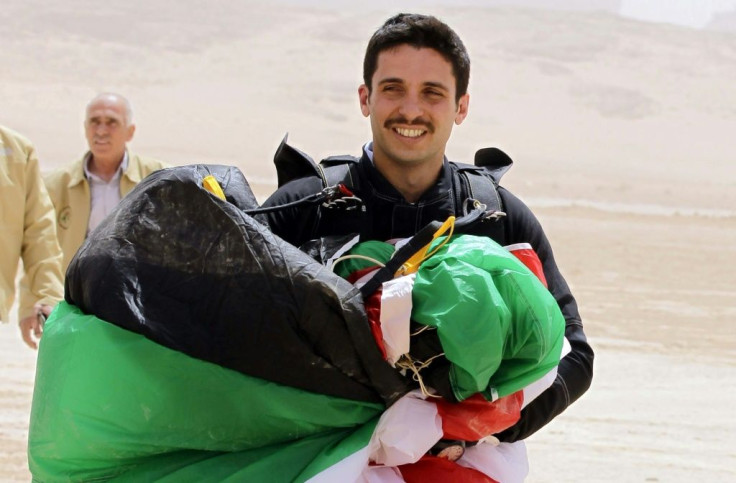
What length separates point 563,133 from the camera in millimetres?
47688

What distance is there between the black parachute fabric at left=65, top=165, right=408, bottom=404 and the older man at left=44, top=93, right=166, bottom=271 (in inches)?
169

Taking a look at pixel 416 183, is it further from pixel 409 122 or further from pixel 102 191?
pixel 102 191

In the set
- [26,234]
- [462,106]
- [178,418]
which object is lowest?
[26,234]

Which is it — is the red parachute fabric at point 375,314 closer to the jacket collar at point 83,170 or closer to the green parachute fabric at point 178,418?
the green parachute fabric at point 178,418

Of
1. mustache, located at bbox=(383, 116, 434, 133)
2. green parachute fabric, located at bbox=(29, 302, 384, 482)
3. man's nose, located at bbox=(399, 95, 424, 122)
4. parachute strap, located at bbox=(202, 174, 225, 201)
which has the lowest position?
green parachute fabric, located at bbox=(29, 302, 384, 482)

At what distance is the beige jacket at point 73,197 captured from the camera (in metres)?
6.98

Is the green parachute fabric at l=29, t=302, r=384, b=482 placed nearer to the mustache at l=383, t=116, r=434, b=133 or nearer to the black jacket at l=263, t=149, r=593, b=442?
the black jacket at l=263, t=149, r=593, b=442

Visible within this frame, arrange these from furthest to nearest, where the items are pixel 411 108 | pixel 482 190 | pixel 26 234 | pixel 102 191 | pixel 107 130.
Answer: pixel 107 130 < pixel 102 191 < pixel 26 234 < pixel 482 190 < pixel 411 108

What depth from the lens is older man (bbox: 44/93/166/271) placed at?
23.0ft

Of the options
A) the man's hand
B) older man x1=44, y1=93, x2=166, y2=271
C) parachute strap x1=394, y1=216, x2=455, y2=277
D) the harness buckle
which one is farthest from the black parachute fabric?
older man x1=44, y1=93, x2=166, y2=271

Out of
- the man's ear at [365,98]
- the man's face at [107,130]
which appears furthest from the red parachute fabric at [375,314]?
the man's face at [107,130]

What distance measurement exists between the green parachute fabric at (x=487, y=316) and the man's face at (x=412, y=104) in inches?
17.6

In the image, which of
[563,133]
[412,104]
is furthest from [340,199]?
[563,133]

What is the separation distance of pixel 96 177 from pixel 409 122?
4.48 meters
